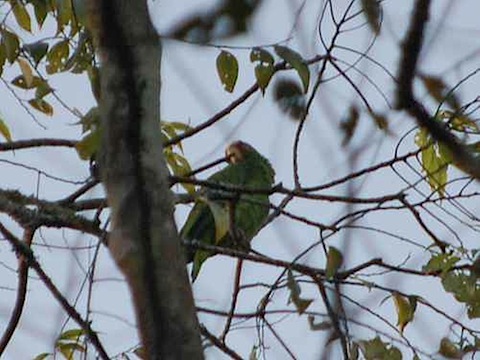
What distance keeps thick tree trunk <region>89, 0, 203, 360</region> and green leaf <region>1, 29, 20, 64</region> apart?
5.47ft

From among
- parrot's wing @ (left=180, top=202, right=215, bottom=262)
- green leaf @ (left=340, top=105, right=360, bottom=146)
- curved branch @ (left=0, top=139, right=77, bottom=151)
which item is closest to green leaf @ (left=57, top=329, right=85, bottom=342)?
curved branch @ (left=0, top=139, right=77, bottom=151)

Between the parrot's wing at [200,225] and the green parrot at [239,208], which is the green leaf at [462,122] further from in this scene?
the parrot's wing at [200,225]

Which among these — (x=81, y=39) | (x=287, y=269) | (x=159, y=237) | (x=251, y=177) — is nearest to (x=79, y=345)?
(x=287, y=269)

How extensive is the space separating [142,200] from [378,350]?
1435 millimetres

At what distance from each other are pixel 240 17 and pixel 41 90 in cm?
208

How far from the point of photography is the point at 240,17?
A: 33.7 inches

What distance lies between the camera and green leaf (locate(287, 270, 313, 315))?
220 cm

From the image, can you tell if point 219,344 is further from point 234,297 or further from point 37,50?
point 37,50

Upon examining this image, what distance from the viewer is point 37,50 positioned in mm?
2623

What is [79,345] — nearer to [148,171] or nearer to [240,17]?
[148,171]

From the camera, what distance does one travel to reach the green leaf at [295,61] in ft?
7.08

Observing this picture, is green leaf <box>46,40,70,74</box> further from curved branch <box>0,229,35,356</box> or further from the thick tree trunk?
the thick tree trunk

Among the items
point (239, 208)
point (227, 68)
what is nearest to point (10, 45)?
point (227, 68)

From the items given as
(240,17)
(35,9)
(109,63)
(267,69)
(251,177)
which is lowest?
(240,17)
